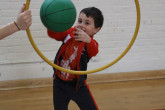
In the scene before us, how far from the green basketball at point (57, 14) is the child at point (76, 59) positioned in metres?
0.16

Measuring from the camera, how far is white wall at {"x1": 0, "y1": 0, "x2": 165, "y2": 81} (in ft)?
9.43

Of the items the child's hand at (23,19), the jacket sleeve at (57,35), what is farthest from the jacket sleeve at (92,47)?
the child's hand at (23,19)

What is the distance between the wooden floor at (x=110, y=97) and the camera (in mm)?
2570

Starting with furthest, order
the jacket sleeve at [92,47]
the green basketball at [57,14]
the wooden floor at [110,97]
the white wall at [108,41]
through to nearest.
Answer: the white wall at [108,41] < the wooden floor at [110,97] < the jacket sleeve at [92,47] < the green basketball at [57,14]

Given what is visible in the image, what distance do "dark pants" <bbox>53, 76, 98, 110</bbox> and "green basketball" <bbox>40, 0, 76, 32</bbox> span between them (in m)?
0.49

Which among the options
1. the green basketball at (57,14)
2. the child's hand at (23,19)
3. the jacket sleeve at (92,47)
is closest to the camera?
the child's hand at (23,19)

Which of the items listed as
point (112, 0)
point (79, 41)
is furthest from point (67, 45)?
point (112, 0)

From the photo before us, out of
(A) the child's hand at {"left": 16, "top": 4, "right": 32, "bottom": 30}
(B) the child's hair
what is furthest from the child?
(A) the child's hand at {"left": 16, "top": 4, "right": 32, "bottom": 30}

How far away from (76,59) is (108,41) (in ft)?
5.28

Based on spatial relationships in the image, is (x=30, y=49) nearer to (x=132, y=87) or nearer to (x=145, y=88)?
(x=132, y=87)

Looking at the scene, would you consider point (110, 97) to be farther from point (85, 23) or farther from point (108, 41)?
point (85, 23)

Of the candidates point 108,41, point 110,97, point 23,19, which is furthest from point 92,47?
point 108,41

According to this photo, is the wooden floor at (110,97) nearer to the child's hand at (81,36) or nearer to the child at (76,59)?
the child at (76,59)

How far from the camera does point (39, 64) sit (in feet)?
10.0
